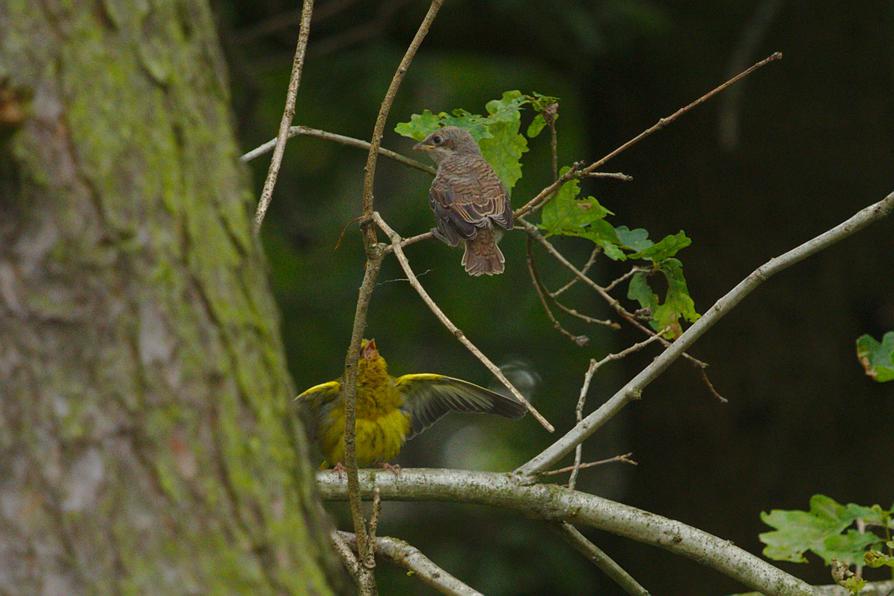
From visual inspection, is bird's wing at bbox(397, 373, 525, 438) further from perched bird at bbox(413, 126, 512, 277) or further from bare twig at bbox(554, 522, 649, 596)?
bare twig at bbox(554, 522, 649, 596)

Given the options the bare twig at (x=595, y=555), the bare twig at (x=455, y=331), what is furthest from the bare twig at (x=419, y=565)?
the bare twig at (x=455, y=331)

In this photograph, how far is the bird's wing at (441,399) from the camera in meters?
4.32

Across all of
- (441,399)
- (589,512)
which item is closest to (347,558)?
(589,512)

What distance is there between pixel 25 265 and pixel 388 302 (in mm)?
7220

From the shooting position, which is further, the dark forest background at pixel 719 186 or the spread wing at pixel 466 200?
the dark forest background at pixel 719 186

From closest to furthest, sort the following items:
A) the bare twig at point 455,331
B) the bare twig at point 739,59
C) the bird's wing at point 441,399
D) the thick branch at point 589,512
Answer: the bare twig at point 455,331
the thick branch at point 589,512
the bird's wing at point 441,399
the bare twig at point 739,59

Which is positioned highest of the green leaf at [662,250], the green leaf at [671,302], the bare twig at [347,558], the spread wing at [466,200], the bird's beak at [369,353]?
the spread wing at [466,200]

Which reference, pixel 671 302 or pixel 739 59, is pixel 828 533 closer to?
pixel 671 302

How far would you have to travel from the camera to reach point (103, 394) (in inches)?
56.0

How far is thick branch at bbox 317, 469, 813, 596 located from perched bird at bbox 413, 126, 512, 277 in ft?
4.83

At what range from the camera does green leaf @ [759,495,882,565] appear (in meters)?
2.97

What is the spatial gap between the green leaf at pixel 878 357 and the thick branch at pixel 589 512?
22.5 inches

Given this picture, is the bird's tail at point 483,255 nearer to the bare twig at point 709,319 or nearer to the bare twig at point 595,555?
the bare twig at point 595,555

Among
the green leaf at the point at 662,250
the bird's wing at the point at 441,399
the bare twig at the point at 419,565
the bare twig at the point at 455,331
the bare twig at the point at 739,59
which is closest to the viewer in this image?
the bare twig at the point at 455,331
